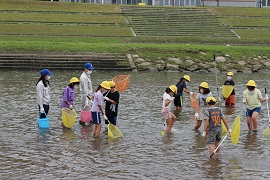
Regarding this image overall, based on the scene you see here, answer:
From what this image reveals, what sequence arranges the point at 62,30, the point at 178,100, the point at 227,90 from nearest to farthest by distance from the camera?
1. the point at 178,100
2. the point at 227,90
3. the point at 62,30

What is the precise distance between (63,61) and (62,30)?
13285 mm

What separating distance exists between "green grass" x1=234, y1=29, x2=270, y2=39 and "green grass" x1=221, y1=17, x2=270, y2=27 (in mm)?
2712

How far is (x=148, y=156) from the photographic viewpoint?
13.1 metres

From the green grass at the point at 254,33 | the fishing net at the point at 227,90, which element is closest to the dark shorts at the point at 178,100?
the fishing net at the point at 227,90

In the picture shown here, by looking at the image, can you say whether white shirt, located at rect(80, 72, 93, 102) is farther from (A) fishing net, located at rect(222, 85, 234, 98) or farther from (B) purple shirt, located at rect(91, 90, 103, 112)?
(A) fishing net, located at rect(222, 85, 234, 98)

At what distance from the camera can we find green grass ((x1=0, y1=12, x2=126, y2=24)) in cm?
5091

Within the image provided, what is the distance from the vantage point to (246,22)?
2110 inches

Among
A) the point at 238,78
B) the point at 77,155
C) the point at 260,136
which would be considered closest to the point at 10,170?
the point at 77,155

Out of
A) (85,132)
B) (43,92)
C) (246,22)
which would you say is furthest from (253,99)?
(246,22)

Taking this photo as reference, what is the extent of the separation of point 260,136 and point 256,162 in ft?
10.2

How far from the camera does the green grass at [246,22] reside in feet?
171

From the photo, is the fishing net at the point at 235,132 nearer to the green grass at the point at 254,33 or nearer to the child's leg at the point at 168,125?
the child's leg at the point at 168,125

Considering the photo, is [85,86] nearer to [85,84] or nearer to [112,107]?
[85,84]

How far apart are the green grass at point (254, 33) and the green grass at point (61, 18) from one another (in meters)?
11.0
